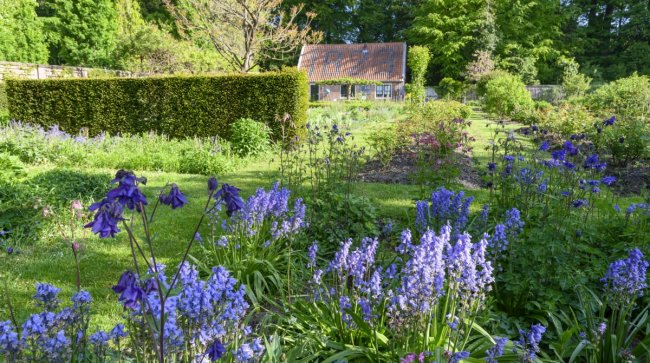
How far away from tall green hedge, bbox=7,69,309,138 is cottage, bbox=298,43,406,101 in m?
21.3

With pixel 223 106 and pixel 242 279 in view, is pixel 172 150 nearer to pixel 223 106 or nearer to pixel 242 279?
pixel 223 106

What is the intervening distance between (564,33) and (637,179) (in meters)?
32.1

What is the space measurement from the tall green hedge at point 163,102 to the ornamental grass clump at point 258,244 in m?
5.91

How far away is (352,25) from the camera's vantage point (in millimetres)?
39844

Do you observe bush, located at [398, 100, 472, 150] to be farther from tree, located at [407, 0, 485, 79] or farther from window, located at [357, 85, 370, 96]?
tree, located at [407, 0, 485, 79]

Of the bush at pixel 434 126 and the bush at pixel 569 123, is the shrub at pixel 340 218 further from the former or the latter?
the bush at pixel 569 123

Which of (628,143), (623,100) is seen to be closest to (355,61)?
A: (623,100)

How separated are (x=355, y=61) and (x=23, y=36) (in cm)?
2114

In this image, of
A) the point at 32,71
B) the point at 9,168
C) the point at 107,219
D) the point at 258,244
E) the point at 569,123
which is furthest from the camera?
the point at 32,71

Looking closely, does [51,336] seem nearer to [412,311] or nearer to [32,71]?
[412,311]

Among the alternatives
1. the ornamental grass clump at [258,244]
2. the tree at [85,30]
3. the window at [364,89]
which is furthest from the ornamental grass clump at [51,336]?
the window at [364,89]

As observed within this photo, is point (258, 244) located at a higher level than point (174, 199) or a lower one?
lower

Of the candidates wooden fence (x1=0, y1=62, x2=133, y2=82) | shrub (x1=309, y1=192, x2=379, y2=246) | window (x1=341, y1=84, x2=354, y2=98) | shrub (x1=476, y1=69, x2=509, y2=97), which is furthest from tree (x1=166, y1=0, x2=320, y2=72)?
window (x1=341, y1=84, x2=354, y2=98)

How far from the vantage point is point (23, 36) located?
25594 mm
